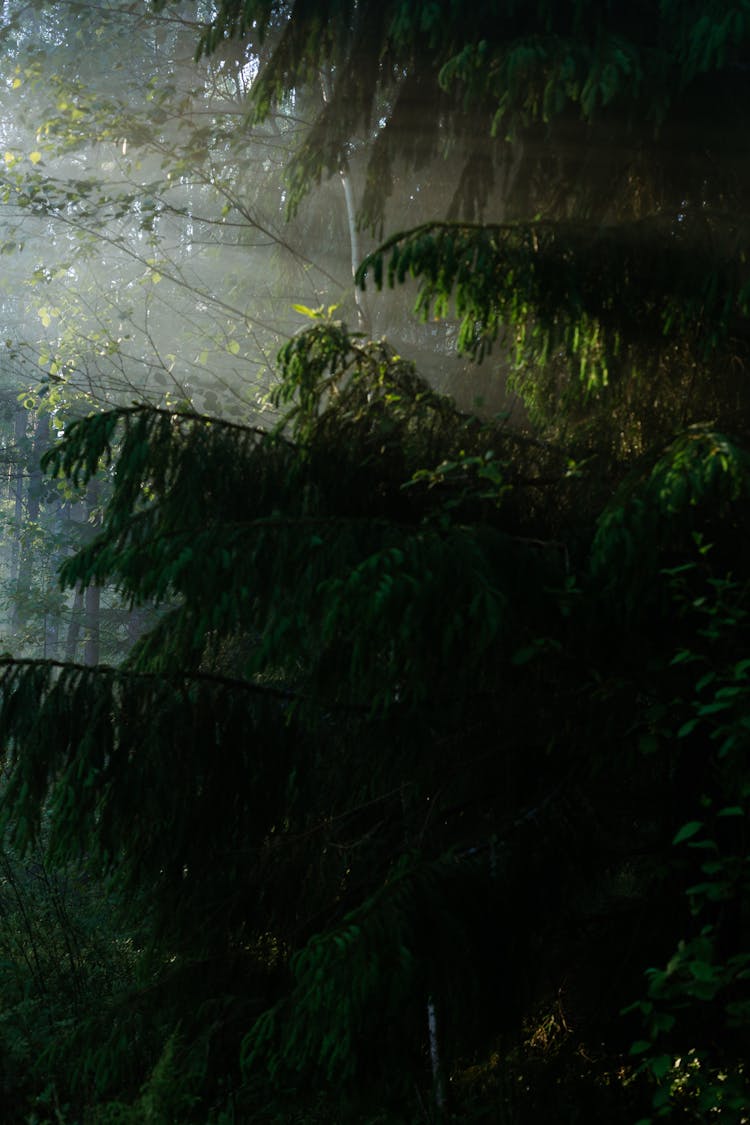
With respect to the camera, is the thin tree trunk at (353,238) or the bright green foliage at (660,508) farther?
the thin tree trunk at (353,238)

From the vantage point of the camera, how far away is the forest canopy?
3.26 meters

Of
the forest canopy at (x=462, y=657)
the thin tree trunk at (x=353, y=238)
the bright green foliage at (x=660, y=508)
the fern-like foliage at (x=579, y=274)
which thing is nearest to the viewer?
the bright green foliage at (x=660, y=508)

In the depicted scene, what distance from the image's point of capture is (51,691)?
3.82m

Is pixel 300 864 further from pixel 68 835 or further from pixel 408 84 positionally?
pixel 408 84

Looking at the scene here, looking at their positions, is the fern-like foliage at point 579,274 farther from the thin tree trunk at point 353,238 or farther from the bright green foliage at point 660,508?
the thin tree trunk at point 353,238

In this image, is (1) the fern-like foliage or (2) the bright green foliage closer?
(2) the bright green foliage

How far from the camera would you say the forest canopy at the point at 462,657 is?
3256 millimetres

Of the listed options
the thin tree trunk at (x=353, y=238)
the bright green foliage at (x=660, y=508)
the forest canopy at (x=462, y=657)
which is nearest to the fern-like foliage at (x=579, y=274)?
the forest canopy at (x=462, y=657)

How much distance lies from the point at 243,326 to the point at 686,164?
26.9ft

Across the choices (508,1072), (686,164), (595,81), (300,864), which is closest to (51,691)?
(300,864)

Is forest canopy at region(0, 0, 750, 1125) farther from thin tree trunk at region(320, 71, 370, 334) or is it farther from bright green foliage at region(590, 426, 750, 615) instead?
thin tree trunk at region(320, 71, 370, 334)

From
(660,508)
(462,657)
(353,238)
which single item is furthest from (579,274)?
(353,238)

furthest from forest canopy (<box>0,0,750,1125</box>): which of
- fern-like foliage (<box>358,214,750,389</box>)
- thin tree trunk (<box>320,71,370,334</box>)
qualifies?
thin tree trunk (<box>320,71,370,334</box>)

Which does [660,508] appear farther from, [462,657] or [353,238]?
[353,238]
